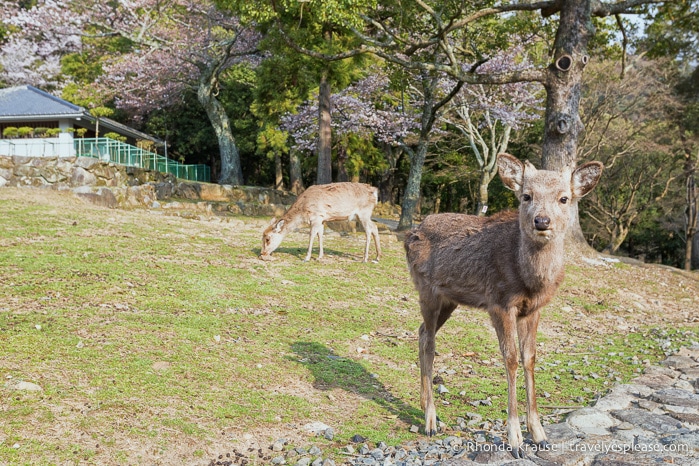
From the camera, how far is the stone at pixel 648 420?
18.0 ft

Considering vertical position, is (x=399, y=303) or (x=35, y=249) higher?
(x=35, y=249)

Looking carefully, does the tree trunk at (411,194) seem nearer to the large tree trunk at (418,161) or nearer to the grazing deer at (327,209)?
the large tree trunk at (418,161)

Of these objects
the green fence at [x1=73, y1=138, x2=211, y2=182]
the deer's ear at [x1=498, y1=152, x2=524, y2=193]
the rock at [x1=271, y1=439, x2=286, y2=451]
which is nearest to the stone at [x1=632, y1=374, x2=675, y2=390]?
the deer's ear at [x1=498, y1=152, x2=524, y2=193]

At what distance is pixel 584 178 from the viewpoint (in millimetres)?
5281

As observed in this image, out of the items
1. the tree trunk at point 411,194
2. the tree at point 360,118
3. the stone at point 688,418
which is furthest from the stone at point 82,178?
the stone at point 688,418

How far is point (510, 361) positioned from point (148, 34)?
31.9 meters

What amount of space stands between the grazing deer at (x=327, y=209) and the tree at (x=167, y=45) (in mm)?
19038

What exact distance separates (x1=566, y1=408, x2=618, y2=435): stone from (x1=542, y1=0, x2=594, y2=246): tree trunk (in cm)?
1017

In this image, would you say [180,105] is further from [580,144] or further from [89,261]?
[89,261]

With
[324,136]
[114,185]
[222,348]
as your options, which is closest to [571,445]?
[222,348]

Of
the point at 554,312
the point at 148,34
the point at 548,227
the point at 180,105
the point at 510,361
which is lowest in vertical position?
the point at 554,312

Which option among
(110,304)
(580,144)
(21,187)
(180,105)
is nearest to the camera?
(110,304)

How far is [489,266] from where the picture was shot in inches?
214

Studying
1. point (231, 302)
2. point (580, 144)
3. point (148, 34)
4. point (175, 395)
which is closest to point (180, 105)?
point (148, 34)
